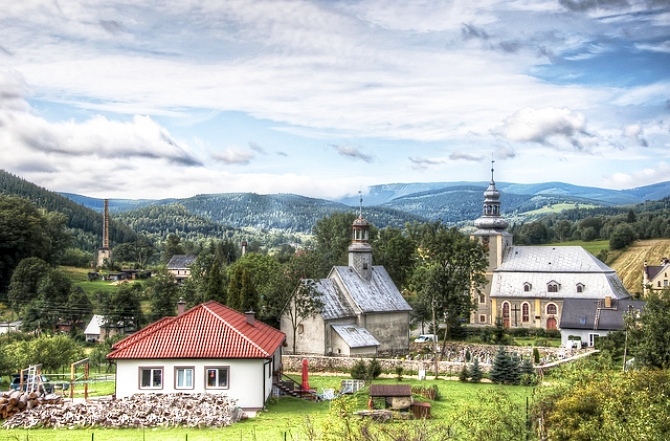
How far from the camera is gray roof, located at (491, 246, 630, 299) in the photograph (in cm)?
7431

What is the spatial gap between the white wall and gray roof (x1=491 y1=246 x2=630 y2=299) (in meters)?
48.0

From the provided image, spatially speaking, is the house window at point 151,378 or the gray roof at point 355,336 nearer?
the house window at point 151,378

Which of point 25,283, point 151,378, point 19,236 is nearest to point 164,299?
point 25,283

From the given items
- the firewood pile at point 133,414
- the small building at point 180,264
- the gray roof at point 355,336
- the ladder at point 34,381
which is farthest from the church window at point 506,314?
the small building at point 180,264

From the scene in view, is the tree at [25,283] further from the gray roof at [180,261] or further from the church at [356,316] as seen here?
the gray roof at [180,261]

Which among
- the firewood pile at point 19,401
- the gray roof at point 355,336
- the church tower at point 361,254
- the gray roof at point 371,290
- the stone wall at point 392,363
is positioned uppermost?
the church tower at point 361,254

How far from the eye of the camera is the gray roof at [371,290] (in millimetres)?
55812

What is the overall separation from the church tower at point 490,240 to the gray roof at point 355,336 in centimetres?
2827

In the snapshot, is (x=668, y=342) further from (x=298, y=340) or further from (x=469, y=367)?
(x=298, y=340)

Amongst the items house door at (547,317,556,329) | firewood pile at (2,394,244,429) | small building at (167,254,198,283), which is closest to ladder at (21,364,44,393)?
firewood pile at (2,394,244,429)

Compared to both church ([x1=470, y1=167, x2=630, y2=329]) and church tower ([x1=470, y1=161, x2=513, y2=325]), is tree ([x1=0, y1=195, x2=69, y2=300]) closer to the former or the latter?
church tower ([x1=470, y1=161, x2=513, y2=325])

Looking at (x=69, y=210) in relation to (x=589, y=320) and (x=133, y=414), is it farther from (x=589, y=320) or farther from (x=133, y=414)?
(x=133, y=414)

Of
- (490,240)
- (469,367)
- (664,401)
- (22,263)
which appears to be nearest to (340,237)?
(490,240)

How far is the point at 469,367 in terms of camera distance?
145ft
